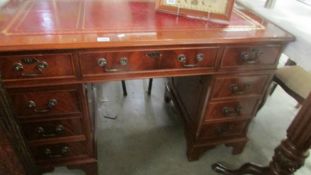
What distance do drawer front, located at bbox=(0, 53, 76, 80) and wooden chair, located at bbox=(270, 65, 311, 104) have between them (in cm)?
113

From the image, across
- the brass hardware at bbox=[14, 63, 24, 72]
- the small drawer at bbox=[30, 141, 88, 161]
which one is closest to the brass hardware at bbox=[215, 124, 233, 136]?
the small drawer at bbox=[30, 141, 88, 161]

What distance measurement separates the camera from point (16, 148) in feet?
3.07

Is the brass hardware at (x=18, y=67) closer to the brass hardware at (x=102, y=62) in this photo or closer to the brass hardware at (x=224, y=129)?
the brass hardware at (x=102, y=62)

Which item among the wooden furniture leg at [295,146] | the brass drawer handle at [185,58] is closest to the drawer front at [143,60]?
the brass drawer handle at [185,58]

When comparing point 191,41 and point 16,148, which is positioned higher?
point 191,41

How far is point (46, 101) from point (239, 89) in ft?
2.85

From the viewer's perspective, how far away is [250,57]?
1011 mm

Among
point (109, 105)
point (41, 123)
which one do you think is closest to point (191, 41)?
point (41, 123)

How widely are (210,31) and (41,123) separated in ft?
2.68

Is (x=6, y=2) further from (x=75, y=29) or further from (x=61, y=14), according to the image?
(x=75, y=29)

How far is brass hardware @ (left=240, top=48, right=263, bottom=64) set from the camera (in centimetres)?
99

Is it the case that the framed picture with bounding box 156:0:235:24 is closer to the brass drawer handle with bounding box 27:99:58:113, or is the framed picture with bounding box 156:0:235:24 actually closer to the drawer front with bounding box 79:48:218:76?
the drawer front with bounding box 79:48:218:76

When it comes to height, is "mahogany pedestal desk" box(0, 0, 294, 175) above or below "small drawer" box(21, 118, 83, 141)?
above

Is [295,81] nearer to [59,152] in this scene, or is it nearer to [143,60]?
[143,60]
